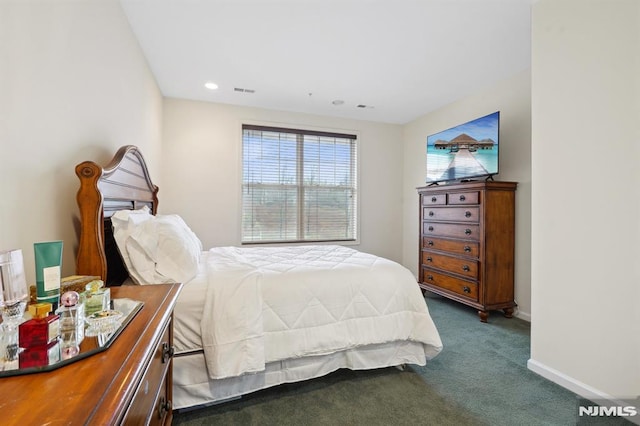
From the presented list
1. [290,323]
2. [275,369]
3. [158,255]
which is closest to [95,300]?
[158,255]

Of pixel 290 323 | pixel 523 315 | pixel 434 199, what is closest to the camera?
pixel 290 323

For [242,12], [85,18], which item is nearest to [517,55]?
[242,12]

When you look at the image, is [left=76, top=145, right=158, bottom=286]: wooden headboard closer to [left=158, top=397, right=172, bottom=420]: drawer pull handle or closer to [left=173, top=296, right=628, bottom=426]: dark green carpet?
[left=158, top=397, right=172, bottom=420]: drawer pull handle

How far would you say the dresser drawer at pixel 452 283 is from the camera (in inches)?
121

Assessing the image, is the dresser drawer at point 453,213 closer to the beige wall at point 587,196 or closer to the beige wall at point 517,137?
Answer: the beige wall at point 517,137

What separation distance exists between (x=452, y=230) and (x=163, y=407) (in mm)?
3106

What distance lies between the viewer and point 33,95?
1.16 m

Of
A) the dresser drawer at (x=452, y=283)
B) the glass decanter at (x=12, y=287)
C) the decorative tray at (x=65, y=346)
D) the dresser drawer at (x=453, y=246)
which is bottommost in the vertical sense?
the dresser drawer at (x=452, y=283)

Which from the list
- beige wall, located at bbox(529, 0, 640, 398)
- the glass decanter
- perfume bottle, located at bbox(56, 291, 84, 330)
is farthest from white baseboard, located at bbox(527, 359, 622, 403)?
the glass decanter

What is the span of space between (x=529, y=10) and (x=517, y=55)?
72 centimetres

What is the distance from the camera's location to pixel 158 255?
5.35ft

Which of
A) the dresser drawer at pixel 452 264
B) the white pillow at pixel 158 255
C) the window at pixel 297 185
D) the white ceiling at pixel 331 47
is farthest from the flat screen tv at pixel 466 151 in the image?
the white pillow at pixel 158 255

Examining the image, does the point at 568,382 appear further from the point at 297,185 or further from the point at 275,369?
the point at 297,185

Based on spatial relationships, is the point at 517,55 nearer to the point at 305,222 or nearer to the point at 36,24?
the point at 305,222
